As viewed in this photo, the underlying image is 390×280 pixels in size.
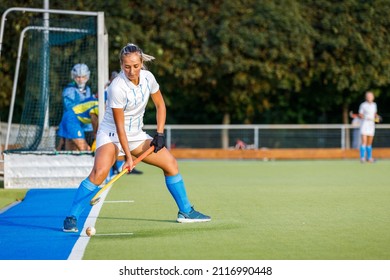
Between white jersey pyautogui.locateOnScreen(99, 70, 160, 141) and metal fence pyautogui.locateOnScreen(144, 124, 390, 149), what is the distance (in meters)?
21.6

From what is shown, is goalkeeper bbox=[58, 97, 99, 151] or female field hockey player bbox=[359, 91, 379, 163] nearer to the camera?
goalkeeper bbox=[58, 97, 99, 151]

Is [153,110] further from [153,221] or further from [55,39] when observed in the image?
[153,221]

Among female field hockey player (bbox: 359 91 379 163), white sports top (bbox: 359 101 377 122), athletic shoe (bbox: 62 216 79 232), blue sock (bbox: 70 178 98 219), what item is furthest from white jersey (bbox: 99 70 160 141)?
white sports top (bbox: 359 101 377 122)

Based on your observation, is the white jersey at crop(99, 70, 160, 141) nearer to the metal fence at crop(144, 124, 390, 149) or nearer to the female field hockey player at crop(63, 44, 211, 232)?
the female field hockey player at crop(63, 44, 211, 232)

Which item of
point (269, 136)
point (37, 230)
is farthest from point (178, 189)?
point (269, 136)

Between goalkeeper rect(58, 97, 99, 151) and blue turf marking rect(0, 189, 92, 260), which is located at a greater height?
goalkeeper rect(58, 97, 99, 151)

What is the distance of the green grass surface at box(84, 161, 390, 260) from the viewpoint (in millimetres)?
8203

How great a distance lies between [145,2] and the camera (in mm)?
31672

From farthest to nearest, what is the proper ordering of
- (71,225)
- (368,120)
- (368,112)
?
1. (368,112)
2. (368,120)
3. (71,225)

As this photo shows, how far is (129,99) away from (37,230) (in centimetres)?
166

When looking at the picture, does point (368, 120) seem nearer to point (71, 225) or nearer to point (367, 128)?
point (367, 128)

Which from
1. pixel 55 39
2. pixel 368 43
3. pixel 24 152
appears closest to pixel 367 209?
pixel 24 152

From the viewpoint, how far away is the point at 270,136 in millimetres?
31906

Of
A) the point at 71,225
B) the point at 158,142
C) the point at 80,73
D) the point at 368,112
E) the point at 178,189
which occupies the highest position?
the point at 80,73
